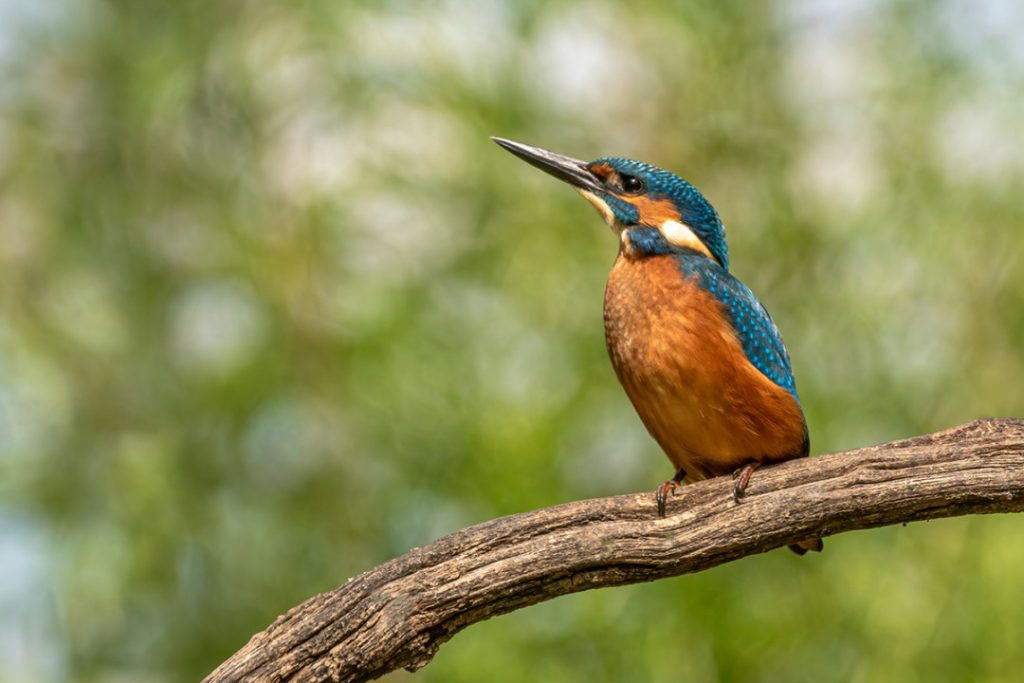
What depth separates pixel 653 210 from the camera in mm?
4418

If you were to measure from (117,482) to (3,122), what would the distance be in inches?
80.2

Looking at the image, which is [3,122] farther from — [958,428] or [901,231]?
[958,428]

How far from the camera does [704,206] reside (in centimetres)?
443

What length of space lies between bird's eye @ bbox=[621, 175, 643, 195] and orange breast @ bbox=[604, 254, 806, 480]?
0.58 metres

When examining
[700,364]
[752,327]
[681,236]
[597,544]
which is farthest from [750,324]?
[597,544]

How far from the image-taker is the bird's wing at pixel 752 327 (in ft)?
12.8

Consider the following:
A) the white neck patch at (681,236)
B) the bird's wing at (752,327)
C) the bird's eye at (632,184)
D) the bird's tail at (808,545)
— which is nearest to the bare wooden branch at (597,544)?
the bird's tail at (808,545)

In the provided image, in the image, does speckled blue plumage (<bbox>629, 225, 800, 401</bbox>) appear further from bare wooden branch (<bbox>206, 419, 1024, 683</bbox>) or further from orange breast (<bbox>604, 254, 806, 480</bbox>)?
bare wooden branch (<bbox>206, 419, 1024, 683</bbox>)

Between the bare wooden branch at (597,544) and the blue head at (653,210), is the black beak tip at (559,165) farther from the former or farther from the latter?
the bare wooden branch at (597,544)

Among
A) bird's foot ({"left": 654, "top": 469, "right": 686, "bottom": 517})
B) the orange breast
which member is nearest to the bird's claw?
bird's foot ({"left": 654, "top": 469, "right": 686, "bottom": 517})

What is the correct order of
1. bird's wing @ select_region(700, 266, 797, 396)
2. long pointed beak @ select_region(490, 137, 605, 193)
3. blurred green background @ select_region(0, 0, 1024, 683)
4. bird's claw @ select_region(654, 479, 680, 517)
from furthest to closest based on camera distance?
blurred green background @ select_region(0, 0, 1024, 683) → long pointed beak @ select_region(490, 137, 605, 193) → bird's wing @ select_region(700, 266, 797, 396) → bird's claw @ select_region(654, 479, 680, 517)

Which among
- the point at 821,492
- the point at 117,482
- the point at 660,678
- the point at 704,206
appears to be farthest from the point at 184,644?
the point at 821,492

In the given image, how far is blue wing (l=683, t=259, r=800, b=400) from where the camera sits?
3.90 m

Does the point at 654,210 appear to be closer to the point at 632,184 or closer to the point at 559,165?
the point at 632,184
